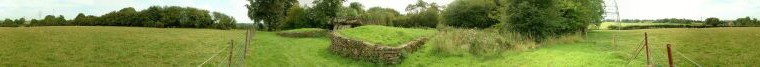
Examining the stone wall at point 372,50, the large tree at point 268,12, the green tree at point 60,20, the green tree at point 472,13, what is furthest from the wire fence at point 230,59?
the large tree at point 268,12

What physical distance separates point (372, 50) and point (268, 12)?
118 ft

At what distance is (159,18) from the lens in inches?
2101

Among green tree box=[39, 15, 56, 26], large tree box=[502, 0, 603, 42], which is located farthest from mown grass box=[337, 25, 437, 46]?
green tree box=[39, 15, 56, 26]

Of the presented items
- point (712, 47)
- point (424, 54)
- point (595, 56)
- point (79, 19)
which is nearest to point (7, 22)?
point (79, 19)

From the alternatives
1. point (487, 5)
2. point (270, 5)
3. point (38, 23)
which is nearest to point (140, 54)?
point (487, 5)

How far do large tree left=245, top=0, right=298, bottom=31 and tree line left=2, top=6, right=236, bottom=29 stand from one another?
3651 mm

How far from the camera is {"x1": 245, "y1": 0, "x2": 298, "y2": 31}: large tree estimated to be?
176 ft

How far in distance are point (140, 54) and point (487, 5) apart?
868 inches

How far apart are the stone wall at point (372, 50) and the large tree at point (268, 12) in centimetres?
3132

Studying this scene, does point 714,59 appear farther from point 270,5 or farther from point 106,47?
point 270,5

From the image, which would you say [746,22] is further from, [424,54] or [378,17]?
[378,17]

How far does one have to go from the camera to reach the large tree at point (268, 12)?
2112 inches

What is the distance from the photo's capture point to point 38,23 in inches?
1802

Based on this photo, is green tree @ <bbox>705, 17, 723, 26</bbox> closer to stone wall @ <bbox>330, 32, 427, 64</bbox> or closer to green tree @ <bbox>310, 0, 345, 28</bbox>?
stone wall @ <bbox>330, 32, 427, 64</bbox>
